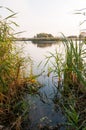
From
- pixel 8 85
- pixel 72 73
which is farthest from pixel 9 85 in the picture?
pixel 72 73

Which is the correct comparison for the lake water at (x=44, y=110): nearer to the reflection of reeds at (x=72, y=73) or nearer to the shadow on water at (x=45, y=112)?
the shadow on water at (x=45, y=112)

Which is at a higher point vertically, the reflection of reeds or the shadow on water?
the reflection of reeds

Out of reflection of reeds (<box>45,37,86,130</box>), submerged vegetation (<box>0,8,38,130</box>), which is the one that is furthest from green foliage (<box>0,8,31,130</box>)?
reflection of reeds (<box>45,37,86,130</box>)

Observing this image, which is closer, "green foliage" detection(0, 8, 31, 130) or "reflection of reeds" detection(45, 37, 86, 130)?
"green foliage" detection(0, 8, 31, 130)

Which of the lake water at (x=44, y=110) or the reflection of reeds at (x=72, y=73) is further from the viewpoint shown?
the reflection of reeds at (x=72, y=73)

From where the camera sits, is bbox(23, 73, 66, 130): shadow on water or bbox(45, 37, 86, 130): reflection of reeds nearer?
bbox(23, 73, 66, 130): shadow on water

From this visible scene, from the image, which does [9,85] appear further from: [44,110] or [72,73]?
[72,73]

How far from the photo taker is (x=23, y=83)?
4379mm

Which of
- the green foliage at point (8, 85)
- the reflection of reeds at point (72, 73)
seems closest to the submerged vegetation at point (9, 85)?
the green foliage at point (8, 85)

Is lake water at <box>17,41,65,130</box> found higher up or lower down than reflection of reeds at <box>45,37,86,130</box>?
lower down

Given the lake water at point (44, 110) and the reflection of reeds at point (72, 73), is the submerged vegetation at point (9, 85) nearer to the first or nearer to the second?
the lake water at point (44, 110)

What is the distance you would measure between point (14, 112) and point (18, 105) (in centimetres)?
15

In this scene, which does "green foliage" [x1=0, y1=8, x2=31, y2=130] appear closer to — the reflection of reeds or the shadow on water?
the shadow on water

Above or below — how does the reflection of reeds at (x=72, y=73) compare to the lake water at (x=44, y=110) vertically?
above
